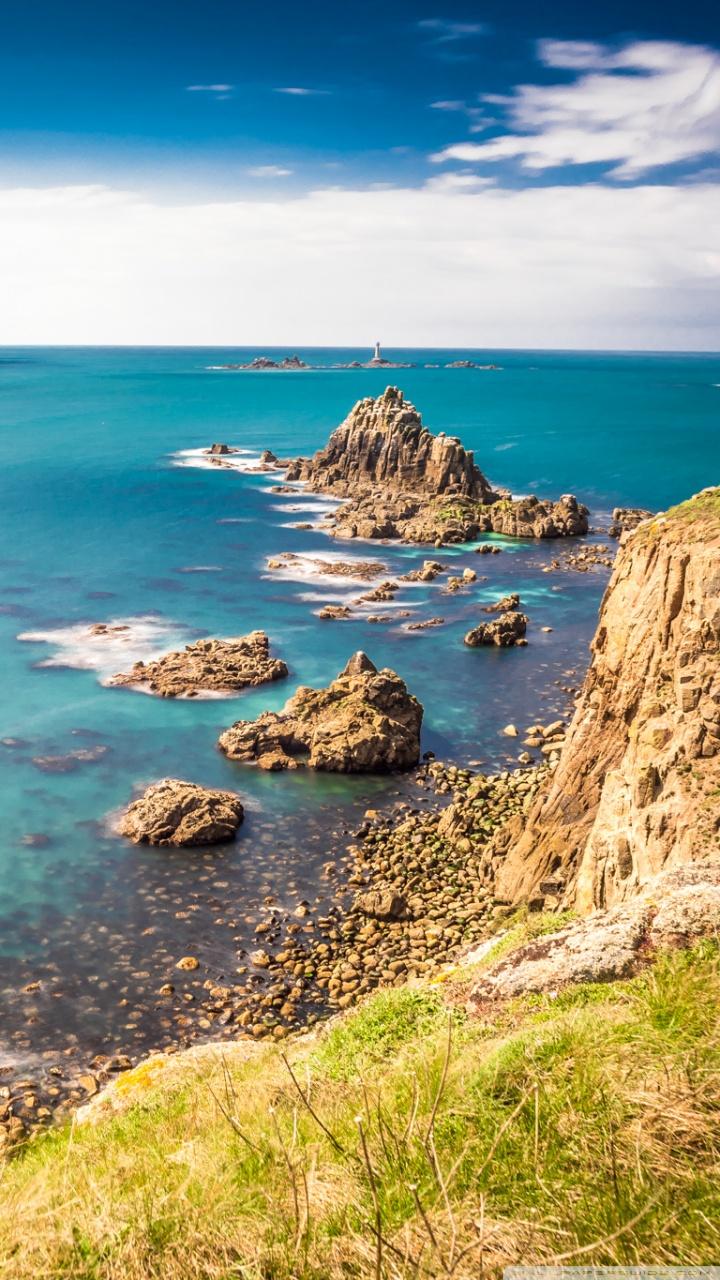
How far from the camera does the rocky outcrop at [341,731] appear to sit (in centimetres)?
3688

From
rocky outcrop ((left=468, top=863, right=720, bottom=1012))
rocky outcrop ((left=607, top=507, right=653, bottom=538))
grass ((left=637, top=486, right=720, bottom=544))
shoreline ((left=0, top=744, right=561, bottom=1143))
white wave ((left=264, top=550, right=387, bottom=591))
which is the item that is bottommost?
shoreline ((left=0, top=744, right=561, bottom=1143))

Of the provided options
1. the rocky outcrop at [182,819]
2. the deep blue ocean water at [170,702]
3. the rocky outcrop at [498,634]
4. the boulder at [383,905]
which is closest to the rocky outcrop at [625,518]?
the deep blue ocean water at [170,702]

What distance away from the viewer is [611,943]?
33.8ft

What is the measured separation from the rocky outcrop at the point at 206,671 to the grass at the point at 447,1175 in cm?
3773

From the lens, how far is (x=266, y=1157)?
21.8 ft

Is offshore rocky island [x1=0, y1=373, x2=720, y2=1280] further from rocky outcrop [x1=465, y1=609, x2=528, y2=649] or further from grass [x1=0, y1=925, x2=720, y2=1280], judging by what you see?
rocky outcrop [x1=465, y1=609, x2=528, y2=649]

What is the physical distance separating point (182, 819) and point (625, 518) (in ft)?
220

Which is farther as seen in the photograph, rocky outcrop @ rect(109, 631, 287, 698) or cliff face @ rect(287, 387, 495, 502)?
cliff face @ rect(287, 387, 495, 502)

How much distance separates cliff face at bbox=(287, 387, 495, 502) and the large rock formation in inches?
3.9

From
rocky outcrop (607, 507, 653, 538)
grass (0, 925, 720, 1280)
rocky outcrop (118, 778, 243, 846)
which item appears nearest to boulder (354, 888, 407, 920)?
rocky outcrop (118, 778, 243, 846)

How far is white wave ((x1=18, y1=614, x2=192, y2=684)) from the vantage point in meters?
49.5

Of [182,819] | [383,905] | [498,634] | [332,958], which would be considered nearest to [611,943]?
[332,958]

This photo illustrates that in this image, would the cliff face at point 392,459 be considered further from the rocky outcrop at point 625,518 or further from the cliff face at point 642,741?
the cliff face at point 642,741

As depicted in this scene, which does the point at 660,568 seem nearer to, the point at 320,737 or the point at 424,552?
the point at 320,737
